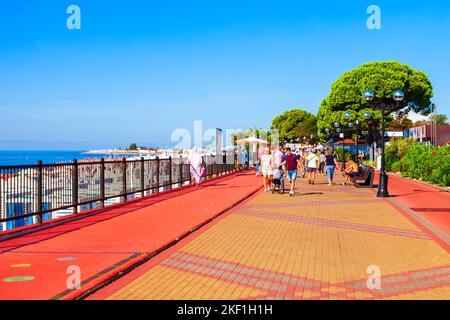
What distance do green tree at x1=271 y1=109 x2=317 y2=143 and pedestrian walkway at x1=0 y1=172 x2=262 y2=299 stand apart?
442ft

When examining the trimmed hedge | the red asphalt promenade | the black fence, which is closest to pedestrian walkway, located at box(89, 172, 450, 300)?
the red asphalt promenade

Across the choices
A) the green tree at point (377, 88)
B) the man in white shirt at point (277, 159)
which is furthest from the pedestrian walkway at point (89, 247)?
the green tree at point (377, 88)

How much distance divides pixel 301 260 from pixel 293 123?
5834 inches

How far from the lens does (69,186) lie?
1418cm

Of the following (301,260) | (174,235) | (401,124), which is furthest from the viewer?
(401,124)

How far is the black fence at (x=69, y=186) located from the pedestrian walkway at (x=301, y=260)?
3.64m

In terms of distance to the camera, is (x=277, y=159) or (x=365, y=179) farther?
(x=365, y=179)

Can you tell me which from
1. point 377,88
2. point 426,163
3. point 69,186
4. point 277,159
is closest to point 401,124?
point 377,88

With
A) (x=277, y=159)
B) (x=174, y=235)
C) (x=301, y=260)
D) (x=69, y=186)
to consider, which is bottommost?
(x=301, y=260)

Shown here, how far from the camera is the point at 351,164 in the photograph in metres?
27.6

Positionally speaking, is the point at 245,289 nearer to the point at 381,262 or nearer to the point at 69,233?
the point at 381,262

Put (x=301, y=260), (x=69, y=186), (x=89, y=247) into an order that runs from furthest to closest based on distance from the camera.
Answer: (x=69, y=186) < (x=89, y=247) < (x=301, y=260)

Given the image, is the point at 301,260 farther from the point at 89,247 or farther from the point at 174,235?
the point at 89,247
